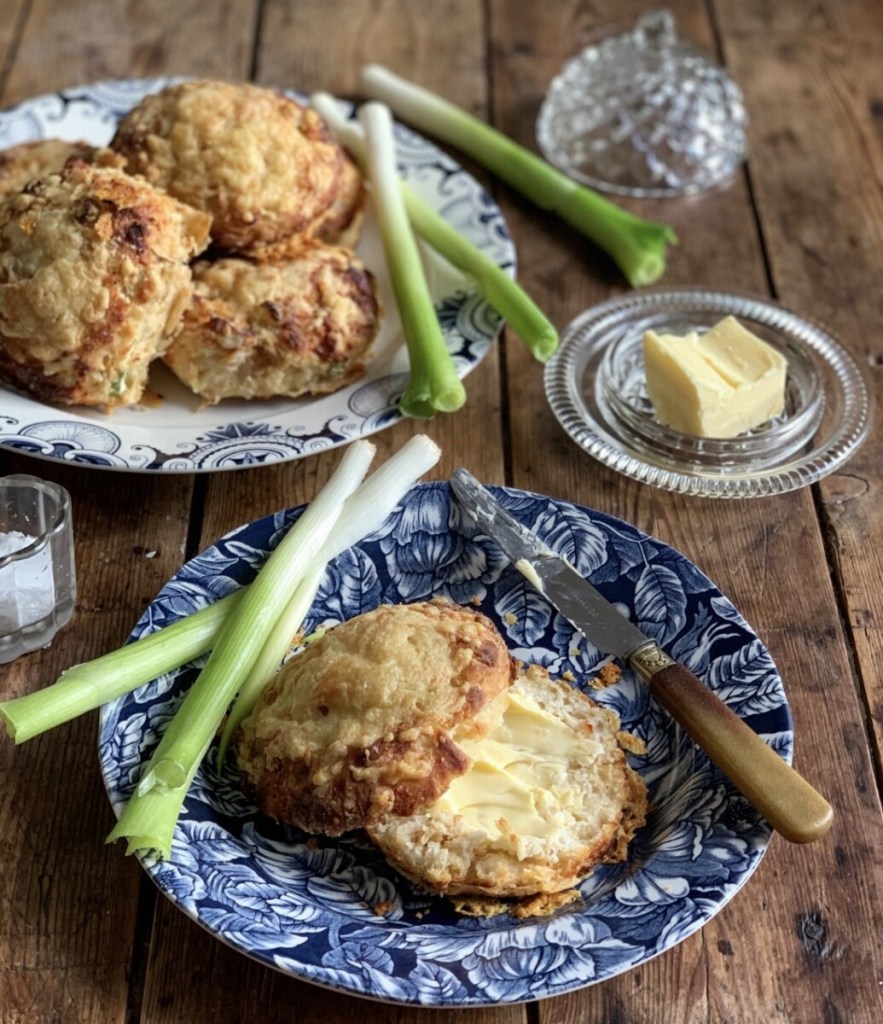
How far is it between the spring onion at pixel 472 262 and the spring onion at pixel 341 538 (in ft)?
1.59

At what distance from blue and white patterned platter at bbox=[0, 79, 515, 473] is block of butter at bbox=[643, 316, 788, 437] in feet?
1.20

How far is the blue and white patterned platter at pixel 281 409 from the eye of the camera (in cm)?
241

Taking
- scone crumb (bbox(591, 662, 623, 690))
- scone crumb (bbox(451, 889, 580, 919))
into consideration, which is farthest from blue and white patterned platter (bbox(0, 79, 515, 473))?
scone crumb (bbox(451, 889, 580, 919))

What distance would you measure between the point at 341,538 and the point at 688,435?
79 cm

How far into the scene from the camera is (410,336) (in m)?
2.66

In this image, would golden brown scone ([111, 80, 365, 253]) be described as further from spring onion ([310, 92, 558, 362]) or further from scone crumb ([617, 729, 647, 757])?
scone crumb ([617, 729, 647, 757])

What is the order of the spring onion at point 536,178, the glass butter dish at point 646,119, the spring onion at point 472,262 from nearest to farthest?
1. the spring onion at point 472,262
2. the spring onion at point 536,178
3. the glass butter dish at point 646,119

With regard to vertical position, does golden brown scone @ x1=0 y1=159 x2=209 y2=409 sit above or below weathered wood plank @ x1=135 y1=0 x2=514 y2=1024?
above

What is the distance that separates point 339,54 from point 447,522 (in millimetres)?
2105

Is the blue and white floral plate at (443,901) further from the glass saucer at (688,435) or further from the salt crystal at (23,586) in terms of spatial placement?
the glass saucer at (688,435)

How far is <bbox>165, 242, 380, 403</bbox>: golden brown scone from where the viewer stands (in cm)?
253

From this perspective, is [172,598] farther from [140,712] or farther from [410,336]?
[410,336]

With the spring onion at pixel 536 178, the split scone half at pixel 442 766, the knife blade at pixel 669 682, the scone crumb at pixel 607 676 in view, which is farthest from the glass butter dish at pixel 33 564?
the spring onion at pixel 536 178

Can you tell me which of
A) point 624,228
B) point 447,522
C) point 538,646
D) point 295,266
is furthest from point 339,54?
point 538,646
